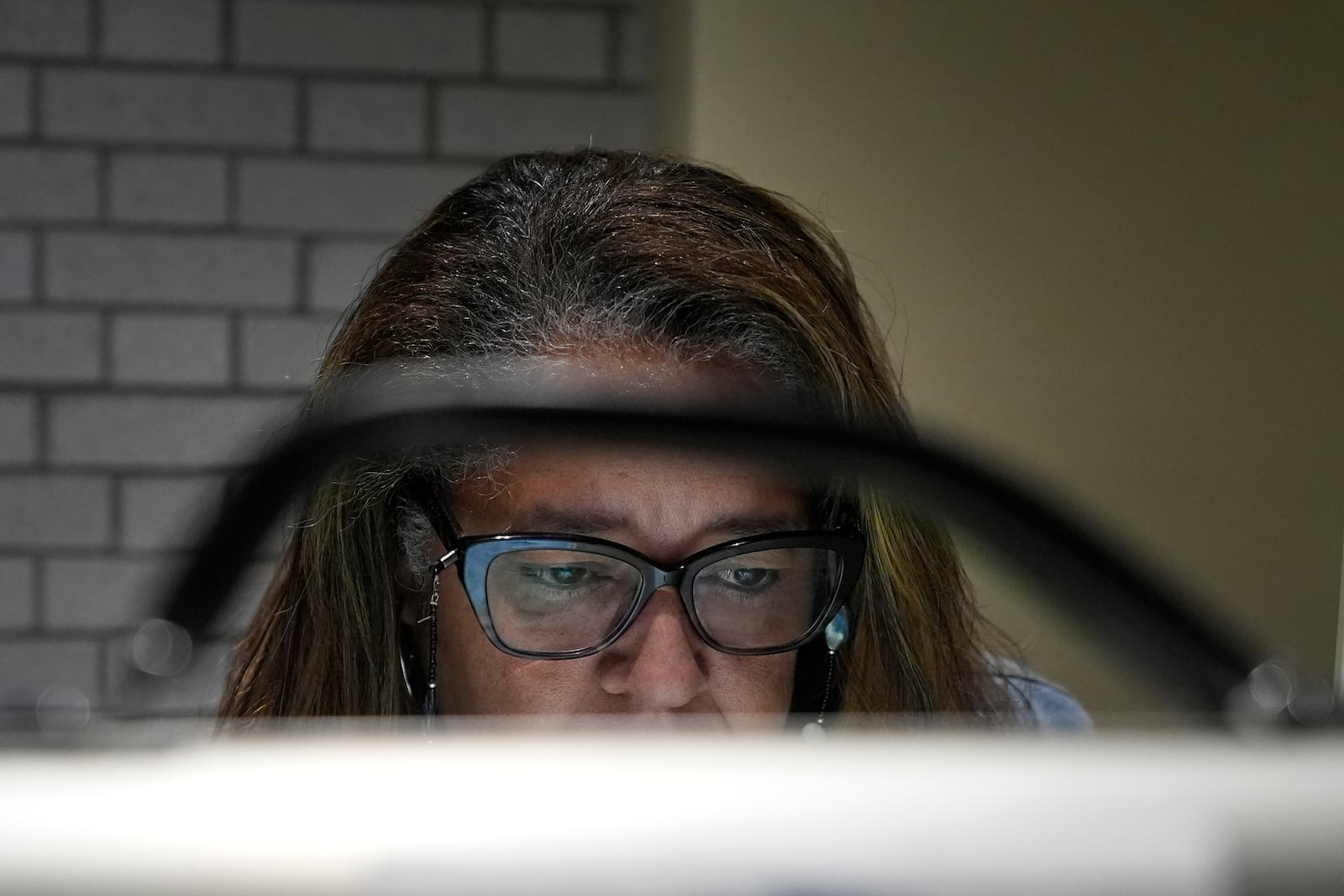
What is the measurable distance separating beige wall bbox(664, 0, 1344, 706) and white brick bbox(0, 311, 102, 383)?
140 centimetres

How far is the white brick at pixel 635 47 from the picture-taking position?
2.70 meters

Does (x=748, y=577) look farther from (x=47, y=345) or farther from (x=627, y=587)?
(x=47, y=345)

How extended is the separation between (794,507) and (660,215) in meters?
0.31

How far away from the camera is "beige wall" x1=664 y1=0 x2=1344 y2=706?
2141mm

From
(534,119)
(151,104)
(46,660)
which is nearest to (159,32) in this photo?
(151,104)

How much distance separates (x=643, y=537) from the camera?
2.98 ft

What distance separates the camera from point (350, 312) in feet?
4.16

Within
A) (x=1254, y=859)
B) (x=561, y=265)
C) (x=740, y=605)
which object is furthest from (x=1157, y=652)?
(x=561, y=265)

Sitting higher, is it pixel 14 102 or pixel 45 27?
pixel 45 27

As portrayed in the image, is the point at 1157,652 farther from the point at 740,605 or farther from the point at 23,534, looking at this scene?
the point at 23,534

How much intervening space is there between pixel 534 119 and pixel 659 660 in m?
2.02

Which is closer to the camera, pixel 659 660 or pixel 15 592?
pixel 659 660

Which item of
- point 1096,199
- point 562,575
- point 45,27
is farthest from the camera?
point 45,27

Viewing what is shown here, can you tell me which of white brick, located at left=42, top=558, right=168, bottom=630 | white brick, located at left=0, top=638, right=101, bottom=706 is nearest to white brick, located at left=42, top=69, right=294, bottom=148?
white brick, located at left=42, top=558, right=168, bottom=630
